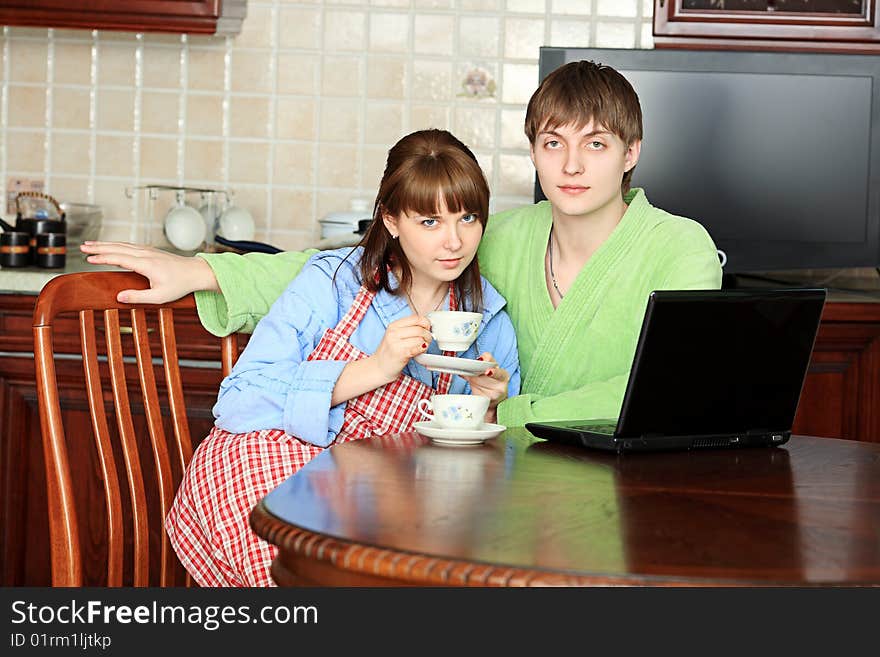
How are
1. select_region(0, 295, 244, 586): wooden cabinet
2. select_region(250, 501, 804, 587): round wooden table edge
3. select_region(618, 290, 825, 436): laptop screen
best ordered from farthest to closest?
1. select_region(0, 295, 244, 586): wooden cabinet
2. select_region(618, 290, 825, 436): laptop screen
3. select_region(250, 501, 804, 587): round wooden table edge

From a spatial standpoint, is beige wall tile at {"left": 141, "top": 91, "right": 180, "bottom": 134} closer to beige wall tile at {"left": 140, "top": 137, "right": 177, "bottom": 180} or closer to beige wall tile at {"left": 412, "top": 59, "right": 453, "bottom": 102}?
beige wall tile at {"left": 140, "top": 137, "right": 177, "bottom": 180}

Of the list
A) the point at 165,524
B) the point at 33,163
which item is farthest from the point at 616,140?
the point at 33,163

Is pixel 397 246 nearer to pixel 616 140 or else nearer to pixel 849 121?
pixel 616 140

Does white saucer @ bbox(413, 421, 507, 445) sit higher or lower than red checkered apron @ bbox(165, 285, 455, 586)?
higher

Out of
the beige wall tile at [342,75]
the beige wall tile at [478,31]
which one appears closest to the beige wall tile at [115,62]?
the beige wall tile at [342,75]

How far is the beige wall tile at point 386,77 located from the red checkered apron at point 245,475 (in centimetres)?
130

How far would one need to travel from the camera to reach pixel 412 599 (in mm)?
930

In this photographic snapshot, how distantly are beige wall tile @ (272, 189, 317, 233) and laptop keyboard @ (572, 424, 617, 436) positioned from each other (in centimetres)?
169

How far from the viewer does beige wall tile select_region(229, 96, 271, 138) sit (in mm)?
3025

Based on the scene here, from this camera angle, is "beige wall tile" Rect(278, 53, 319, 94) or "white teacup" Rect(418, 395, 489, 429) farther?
"beige wall tile" Rect(278, 53, 319, 94)

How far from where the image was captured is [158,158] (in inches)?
120

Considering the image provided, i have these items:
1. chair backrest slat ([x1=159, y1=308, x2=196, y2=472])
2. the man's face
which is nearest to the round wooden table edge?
chair backrest slat ([x1=159, y1=308, x2=196, y2=472])

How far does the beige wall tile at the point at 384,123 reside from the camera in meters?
3.01

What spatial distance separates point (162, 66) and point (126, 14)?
0.31 m
